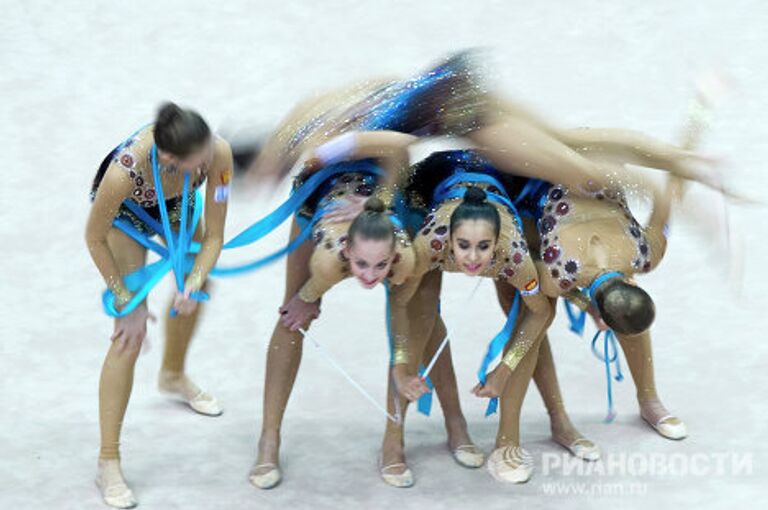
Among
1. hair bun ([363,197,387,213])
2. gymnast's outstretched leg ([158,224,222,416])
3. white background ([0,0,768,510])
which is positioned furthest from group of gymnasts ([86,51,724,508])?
Answer: gymnast's outstretched leg ([158,224,222,416])

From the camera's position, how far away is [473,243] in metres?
4.24

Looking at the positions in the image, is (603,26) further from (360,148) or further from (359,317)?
(360,148)

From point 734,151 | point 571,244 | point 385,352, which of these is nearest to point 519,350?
point 571,244

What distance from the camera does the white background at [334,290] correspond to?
4.65 m

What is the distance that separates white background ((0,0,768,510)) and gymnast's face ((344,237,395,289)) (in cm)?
45

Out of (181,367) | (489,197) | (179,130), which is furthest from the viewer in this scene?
(181,367)

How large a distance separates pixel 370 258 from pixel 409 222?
38 centimetres

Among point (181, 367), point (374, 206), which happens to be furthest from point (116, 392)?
point (374, 206)

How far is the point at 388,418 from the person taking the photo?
4.68 metres

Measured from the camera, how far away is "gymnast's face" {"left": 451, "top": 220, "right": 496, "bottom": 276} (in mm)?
4230

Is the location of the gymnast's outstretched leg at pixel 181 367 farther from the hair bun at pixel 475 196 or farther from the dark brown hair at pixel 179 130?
the hair bun at pixel 475 196

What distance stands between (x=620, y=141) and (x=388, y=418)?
3.43 ft

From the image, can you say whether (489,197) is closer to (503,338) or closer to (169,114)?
(503,338)

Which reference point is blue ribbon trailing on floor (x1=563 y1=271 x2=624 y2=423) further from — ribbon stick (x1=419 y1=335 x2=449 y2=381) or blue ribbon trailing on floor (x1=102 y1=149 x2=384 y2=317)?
blue ribbon trailing on floor (x1=102 y1=149 x2=384 y2=317)
